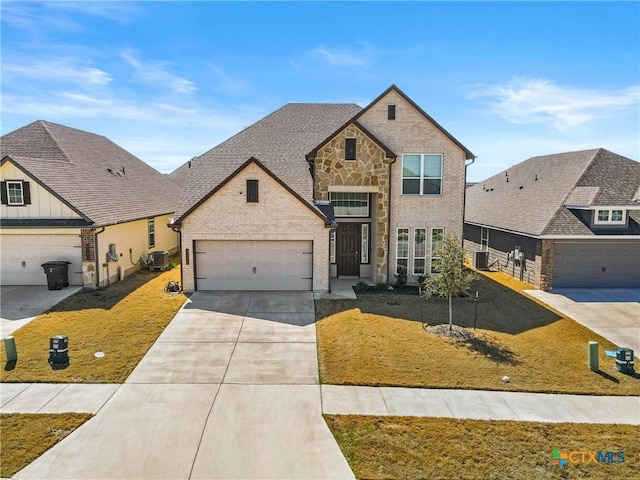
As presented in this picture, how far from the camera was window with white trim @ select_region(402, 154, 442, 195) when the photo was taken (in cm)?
1870

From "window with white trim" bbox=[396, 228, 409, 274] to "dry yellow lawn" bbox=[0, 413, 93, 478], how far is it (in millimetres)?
13697

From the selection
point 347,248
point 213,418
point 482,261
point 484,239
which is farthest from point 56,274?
point 484,239

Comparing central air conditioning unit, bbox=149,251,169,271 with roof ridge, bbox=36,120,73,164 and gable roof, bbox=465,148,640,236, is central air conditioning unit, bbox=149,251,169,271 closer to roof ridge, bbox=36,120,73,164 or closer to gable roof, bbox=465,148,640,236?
roof ridge, bbox=36,120,73,164

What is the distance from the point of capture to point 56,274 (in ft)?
55.0

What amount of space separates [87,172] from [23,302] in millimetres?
8205

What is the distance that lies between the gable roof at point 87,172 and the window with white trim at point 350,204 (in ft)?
32.6

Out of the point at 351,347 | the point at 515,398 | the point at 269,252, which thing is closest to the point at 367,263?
the point at 269,252

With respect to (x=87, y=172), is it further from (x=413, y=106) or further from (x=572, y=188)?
(x=572, y=188)

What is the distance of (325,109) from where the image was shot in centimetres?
2358

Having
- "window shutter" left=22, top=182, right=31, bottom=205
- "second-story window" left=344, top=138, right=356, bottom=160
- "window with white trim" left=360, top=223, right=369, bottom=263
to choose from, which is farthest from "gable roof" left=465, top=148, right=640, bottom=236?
"window shutter" left=22, top=182, right=31, bottom=205

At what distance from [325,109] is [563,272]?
14713 mm

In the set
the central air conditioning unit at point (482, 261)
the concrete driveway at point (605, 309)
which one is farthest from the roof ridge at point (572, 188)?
the central air conditioning unit at point (482, 261)

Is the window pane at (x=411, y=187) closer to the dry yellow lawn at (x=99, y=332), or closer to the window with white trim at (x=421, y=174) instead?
the window with white trim at (x=421, y=174)

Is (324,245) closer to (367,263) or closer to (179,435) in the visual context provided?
(367,263)
